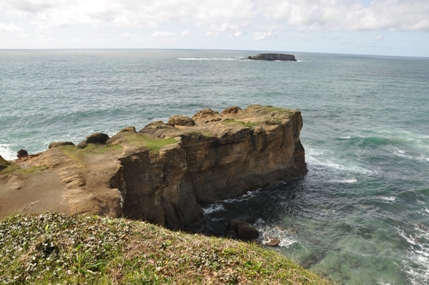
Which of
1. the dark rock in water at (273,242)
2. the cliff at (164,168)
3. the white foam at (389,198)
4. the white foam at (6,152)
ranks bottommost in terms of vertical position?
the white foam at (389,198)

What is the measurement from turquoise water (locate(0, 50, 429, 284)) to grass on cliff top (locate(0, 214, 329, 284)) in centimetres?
1098

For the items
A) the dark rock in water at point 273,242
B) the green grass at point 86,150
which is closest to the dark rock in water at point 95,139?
the green grass at point 86,150

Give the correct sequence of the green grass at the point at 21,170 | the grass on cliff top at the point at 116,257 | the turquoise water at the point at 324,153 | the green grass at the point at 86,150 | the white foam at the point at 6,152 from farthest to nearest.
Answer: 1. the white foam at the point at 6,152
2. the turquoise water at the point at 324,153
3. the green grass at the point at 86,150
4. the green grass at the point at 21,170
5. the grass on cliff top at the point at 116,257

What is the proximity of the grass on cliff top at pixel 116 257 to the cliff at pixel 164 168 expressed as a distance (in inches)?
139

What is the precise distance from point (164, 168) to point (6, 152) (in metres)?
25.9

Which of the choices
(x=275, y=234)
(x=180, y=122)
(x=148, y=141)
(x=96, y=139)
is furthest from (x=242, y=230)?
(x=96, y=139)

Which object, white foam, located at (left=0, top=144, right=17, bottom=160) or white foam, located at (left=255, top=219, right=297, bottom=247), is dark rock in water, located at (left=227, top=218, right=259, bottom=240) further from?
white foam, located at (left=0, top=144, right=17, bottom=160)

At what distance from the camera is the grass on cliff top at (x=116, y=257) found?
1141 centimetres

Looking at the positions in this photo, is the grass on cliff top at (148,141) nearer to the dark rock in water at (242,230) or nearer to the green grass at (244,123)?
the green grass at (244,123)

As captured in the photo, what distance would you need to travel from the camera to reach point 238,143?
1192 inches

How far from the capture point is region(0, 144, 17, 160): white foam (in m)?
36.6

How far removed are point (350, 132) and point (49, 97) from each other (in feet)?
202

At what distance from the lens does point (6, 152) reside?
38.5 m

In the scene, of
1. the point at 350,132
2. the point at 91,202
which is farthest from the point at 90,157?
the point at 350,132
